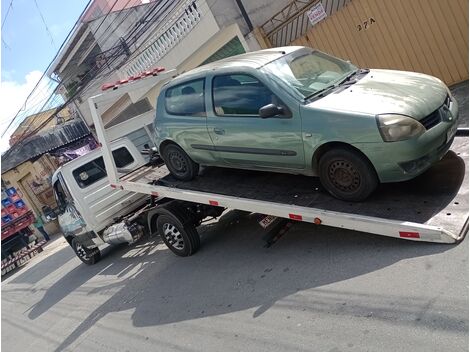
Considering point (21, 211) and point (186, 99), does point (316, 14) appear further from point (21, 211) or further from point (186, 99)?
point (21, 211)

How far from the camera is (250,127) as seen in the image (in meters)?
5.25

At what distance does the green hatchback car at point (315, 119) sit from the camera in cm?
430

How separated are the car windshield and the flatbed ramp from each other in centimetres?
115

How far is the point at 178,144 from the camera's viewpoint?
641 centimetres

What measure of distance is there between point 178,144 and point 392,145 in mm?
3121

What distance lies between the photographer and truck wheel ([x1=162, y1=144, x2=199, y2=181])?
21.2ft

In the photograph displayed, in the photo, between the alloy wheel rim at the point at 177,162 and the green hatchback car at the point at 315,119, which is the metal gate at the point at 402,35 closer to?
the green hatchback car at the point at 315,119

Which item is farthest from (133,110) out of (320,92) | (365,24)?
(320,92)

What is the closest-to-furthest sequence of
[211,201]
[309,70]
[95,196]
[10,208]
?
[309,70], [211,201], [95,196], [10,208]

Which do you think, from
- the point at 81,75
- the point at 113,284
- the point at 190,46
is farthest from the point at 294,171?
the point at 81,75

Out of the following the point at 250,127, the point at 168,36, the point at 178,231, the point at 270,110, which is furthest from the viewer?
the point at 168,36

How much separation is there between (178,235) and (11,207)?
1221cm

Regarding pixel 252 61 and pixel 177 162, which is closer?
pixel 252 61

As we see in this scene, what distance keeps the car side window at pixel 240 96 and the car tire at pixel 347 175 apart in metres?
0.68
